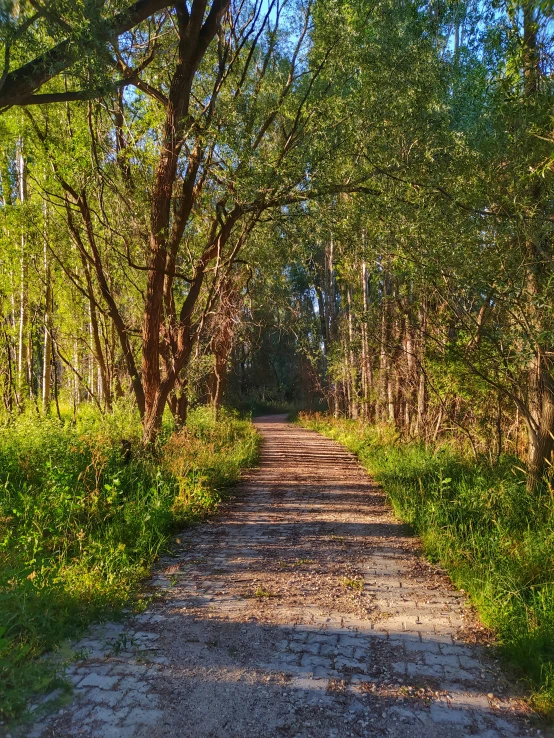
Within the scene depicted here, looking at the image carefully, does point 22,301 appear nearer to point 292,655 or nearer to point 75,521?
point 75,521

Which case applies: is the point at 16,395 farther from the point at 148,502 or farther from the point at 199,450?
the point at 148,502

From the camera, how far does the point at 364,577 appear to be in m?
5.41

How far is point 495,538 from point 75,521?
4451mm

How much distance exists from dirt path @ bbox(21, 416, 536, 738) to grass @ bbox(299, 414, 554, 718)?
0.69 feet

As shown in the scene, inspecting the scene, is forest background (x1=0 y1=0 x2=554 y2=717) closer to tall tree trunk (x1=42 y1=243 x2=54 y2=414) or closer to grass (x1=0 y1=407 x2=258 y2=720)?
grass (x1=0 y1=407 x2=258 y2=720)

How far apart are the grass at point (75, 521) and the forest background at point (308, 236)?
0.03 meters

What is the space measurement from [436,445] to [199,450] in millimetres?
4969

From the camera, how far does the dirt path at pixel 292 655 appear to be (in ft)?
9.80

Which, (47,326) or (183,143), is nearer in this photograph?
(183,143)

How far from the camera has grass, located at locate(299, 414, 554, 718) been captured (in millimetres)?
3723

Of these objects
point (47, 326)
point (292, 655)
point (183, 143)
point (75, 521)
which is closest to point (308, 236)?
point (183, 143)

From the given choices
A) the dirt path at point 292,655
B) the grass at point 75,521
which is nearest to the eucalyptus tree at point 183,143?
the grass at point 75,521

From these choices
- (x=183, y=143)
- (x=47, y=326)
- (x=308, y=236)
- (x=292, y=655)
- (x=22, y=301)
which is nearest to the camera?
(x=292, y=655)

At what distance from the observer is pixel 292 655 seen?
12.3 ft
